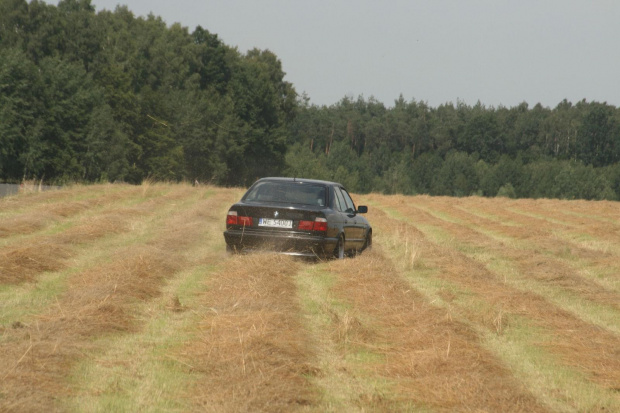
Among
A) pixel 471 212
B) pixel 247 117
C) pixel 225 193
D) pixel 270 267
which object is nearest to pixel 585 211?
pixel 471 212

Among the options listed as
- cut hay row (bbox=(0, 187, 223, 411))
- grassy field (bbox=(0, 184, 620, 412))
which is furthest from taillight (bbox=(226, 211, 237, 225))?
cut hay row (bbox=(0, 187, 223, 411))

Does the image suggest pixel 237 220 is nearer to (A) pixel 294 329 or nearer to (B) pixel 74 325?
(A) pixel 294 329

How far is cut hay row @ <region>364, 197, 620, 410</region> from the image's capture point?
6.56 m

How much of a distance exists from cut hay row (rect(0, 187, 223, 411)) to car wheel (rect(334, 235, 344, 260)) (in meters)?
2.76

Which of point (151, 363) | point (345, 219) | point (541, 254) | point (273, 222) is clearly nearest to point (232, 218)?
point (273, 222)

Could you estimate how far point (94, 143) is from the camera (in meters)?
52.9

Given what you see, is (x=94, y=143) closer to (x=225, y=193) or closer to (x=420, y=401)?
(x=225, y=193)

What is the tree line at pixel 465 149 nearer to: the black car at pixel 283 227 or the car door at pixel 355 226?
the car door at pixel 355 226

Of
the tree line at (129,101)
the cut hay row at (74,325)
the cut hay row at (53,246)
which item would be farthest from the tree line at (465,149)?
the cut hay row at (74,325)

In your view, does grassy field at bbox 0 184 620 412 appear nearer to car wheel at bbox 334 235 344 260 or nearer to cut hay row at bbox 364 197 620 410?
cut hay row at bbox 364 197 620 410

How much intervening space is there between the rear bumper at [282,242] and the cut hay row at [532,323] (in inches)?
68.2

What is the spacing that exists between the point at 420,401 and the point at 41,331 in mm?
3395

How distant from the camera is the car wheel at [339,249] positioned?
1430 cm

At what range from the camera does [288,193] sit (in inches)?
566
